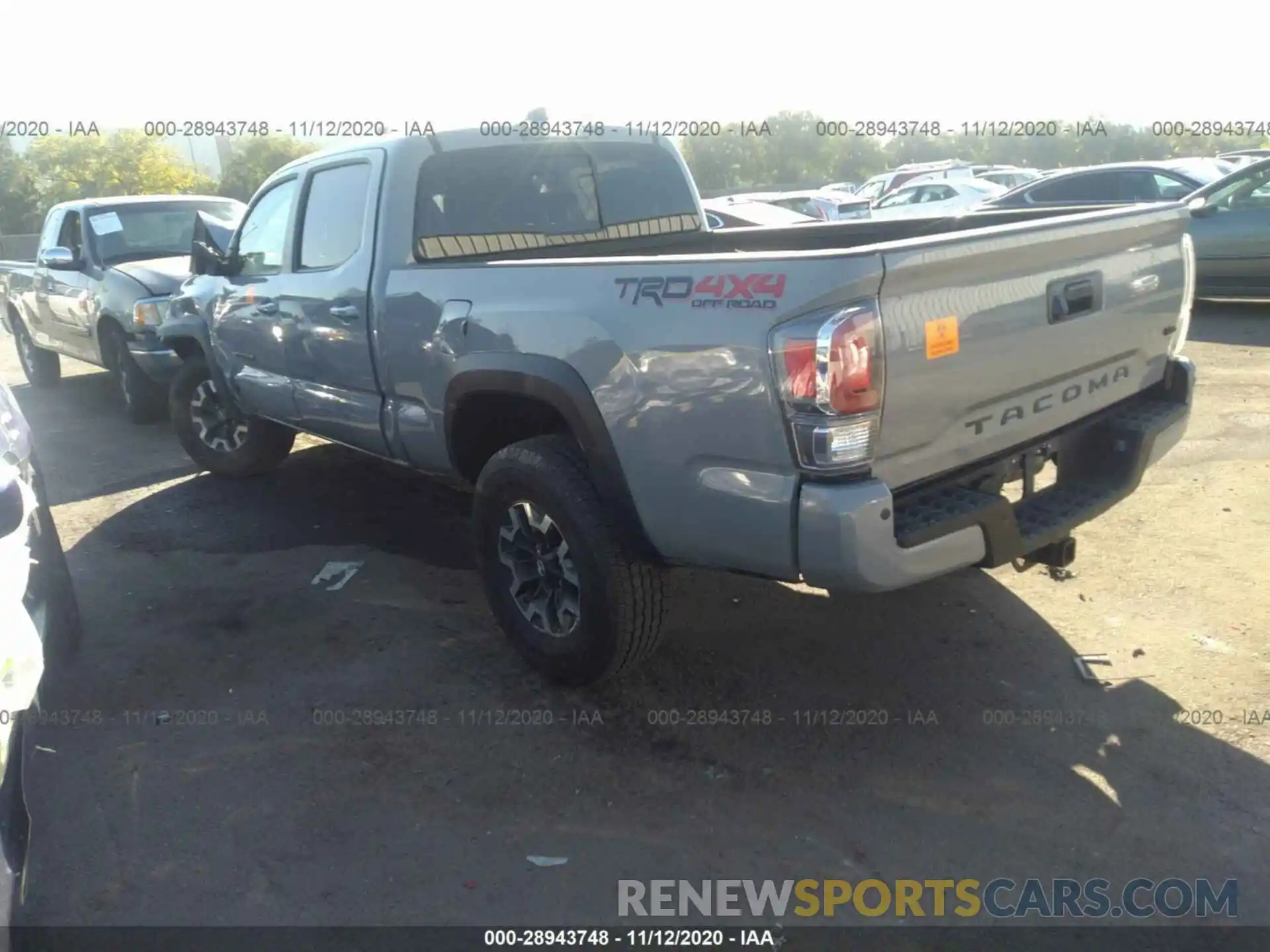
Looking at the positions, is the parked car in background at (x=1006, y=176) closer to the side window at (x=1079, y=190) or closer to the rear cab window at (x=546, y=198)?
the side window at (x=1079, y=190)

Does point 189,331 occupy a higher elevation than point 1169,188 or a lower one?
lower

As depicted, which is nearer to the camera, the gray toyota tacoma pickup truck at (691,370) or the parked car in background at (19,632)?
the parked car in background at (19,632)

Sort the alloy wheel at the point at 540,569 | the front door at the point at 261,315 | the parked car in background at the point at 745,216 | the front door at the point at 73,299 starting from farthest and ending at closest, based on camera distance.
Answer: the parked car in background at the point at 745,216 < the front door at the point at 73,299 < the front door at the point at 261,315 < the alloy wheel at the point at 540,569

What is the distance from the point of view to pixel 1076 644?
3.89 m

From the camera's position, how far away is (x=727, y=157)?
46.5 meters

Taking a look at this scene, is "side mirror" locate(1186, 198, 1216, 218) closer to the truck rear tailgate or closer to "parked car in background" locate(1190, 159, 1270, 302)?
"parked car in background" locate(1190, 159, 1270, 302)

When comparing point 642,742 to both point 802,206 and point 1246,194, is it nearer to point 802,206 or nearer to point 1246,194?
point 1246,194

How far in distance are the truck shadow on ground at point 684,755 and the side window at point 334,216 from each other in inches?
59.4

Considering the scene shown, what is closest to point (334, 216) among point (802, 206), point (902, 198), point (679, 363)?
point (679, 363)

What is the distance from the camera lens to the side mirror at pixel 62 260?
794cm

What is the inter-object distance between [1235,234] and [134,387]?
30.9 ft

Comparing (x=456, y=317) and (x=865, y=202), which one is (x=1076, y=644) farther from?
(x=865, y=202)

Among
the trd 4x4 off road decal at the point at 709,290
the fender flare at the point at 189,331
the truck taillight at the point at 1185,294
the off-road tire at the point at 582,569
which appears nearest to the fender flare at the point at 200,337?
the fender flare at the point at 189,331

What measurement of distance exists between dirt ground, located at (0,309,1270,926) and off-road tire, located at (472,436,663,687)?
0.19 metres
